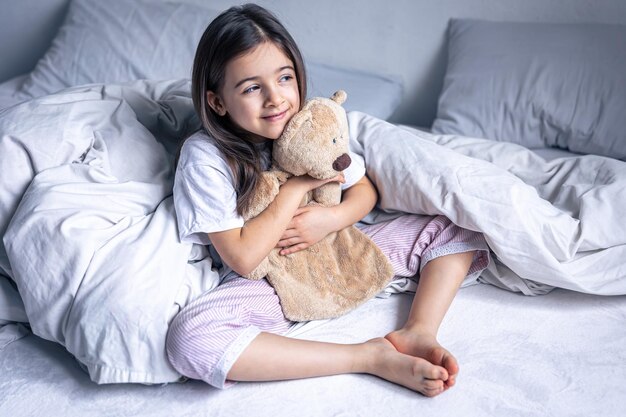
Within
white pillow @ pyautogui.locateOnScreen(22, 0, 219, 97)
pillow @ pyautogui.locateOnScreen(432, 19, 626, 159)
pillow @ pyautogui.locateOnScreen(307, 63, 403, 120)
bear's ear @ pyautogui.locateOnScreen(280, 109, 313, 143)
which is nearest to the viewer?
bear's ear @ pyautogui.locateOnScreen(280, 109, 313, 143)

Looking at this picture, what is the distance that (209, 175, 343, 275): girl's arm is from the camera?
1128 millimetres

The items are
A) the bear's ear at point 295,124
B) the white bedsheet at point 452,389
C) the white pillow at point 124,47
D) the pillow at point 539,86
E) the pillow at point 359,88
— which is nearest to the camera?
the white bedsheet at point 452,389

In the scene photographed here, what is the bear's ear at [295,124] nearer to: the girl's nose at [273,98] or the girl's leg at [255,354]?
the girl's nose at [273,98]

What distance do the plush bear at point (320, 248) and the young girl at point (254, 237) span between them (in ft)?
0.07

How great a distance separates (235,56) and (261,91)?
7 centimetres

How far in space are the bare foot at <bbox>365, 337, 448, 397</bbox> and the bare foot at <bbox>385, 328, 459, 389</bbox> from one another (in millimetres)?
18

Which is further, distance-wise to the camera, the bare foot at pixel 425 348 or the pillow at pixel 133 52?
the pillow at pixel 133 52

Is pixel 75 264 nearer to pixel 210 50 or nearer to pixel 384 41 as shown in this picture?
pixel 210 50

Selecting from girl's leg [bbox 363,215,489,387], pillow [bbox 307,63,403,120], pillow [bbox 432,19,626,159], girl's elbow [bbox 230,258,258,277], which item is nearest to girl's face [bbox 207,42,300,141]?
girl's elbow [bbox 230,258,258,277]

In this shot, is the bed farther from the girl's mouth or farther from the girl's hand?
the girl's mouth

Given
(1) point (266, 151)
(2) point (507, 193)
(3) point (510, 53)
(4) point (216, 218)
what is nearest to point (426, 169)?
(2) point (507, 193)

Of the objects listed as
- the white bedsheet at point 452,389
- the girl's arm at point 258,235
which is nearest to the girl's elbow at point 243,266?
the girl's arm at point 258,235

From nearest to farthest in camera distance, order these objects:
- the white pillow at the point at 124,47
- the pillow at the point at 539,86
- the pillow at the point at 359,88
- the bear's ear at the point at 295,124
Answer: the bear's ear at the point at 295,124 → the pillow at the point at 539,86 → the pillow at the point at 359,88 → the white pillow at the point at 124,47

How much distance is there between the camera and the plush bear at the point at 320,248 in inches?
44.1
